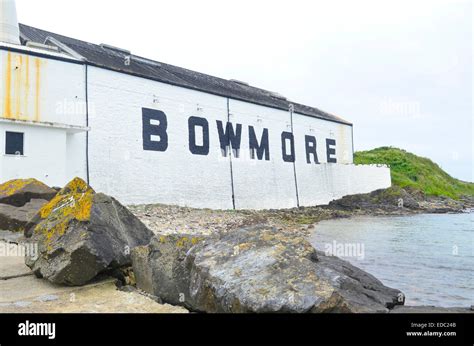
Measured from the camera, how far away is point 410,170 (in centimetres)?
5081

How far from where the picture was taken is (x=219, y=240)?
5.34m

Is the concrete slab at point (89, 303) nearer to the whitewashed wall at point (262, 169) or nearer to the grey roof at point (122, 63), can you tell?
the grey roof at point (122, 63)

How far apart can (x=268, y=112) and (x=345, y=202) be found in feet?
33.5

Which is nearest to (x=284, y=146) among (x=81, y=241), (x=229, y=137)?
(x=229, y=137)

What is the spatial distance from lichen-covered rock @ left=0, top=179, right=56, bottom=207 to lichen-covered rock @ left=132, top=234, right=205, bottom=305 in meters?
6.33

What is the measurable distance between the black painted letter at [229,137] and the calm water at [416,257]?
7.64 metres

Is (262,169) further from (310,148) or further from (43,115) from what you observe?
(43,115)

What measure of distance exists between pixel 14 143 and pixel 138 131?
550 centimetres

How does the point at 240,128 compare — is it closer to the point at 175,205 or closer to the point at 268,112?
the point at 268,112

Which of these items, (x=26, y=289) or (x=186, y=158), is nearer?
(x=26, y=289)

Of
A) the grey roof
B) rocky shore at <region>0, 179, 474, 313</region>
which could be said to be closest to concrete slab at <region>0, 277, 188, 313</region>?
rocky shore at <region>0, 179, 474, 313</region>

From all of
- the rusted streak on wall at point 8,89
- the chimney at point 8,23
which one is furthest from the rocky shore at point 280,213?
the chimney at point 8,23

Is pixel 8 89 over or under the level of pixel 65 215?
over

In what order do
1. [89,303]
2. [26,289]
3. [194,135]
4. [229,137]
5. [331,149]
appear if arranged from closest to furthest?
[89,303] → [26,289] → [194,135] → [229,137] → [331,149]
